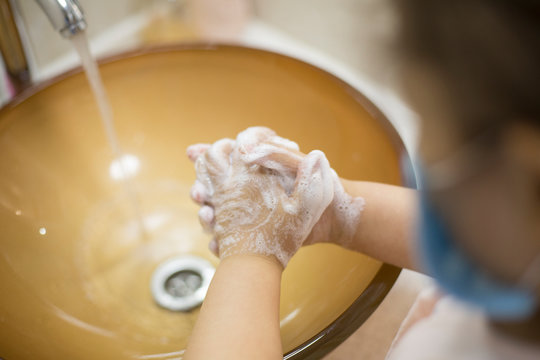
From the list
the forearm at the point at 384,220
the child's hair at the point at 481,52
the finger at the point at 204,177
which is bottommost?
the forearm at the point at 384,220

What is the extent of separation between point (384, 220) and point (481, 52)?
2.01ft

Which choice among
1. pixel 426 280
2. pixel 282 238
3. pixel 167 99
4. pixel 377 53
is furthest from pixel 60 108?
pixel 377 53

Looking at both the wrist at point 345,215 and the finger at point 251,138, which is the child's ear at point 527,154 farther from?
the finger at point 251,138

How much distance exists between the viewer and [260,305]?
507mm

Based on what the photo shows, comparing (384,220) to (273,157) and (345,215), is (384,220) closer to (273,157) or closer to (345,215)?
(345,215)

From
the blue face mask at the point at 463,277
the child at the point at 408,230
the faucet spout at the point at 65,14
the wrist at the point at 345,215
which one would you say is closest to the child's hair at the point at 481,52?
the child at the point at 408,230

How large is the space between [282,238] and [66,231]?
12.3 inches

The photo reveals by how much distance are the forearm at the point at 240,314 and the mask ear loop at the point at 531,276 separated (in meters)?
0.26

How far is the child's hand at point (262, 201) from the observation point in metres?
0.55

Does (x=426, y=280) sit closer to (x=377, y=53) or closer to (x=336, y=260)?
(x=336, y=260)

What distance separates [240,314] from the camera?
0.49m

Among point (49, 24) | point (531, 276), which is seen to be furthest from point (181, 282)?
point (49, 24)

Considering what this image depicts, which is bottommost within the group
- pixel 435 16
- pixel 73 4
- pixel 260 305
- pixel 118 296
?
pixel 260 305

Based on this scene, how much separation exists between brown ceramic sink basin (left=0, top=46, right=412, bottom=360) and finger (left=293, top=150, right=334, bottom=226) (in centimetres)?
9
